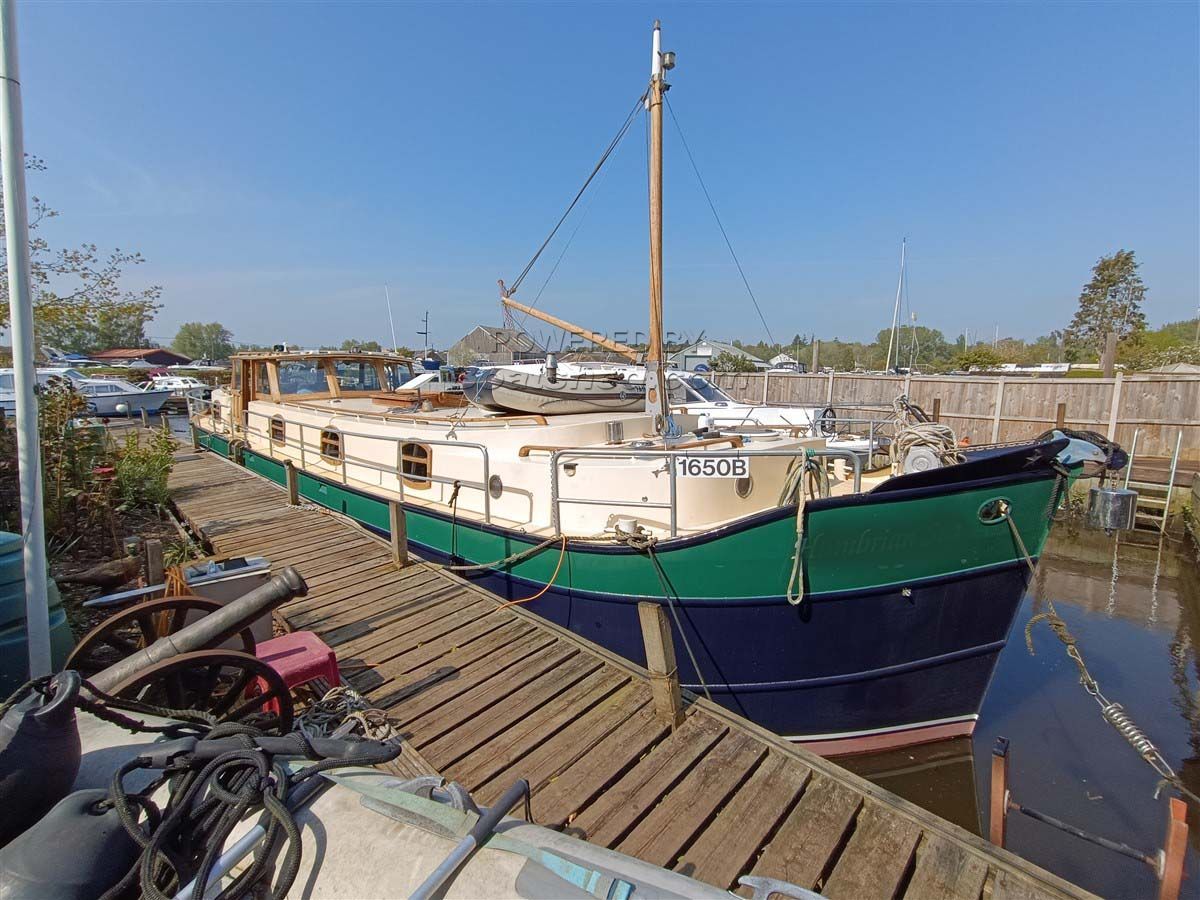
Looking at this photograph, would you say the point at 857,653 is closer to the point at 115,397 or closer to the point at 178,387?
the point at 115,397

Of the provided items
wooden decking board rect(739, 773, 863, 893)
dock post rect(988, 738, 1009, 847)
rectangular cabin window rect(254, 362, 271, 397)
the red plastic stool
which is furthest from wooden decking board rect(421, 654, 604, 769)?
rectangular cabin window rect(254, 362, 271, 397)

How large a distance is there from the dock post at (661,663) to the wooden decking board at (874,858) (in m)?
1.14

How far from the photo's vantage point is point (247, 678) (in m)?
2.94

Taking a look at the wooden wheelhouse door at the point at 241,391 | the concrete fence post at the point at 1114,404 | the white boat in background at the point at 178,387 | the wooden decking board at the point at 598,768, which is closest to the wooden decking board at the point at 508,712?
the wooden decking board at the point at 598,768

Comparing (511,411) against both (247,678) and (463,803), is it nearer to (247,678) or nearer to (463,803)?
(247,678)

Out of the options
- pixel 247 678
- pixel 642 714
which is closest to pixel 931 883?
pixel 642 714

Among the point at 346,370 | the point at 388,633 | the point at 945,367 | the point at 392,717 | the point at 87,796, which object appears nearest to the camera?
the point at 87,796

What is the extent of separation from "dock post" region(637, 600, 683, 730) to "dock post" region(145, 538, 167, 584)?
3745 millimetres

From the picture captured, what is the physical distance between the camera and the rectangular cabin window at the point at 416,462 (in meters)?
7.30

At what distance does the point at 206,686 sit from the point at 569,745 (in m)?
1.99

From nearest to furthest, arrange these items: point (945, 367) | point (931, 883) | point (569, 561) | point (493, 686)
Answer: point (931, 883), point (493, 686), point (569, 561), point (945, 367)

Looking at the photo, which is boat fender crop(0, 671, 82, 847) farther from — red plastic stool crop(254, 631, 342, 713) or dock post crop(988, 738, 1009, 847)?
dock post crop(988, 738, 1009, 847)

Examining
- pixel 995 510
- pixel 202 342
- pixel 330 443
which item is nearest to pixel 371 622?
pixel 330 443

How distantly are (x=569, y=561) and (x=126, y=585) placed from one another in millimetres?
4196
